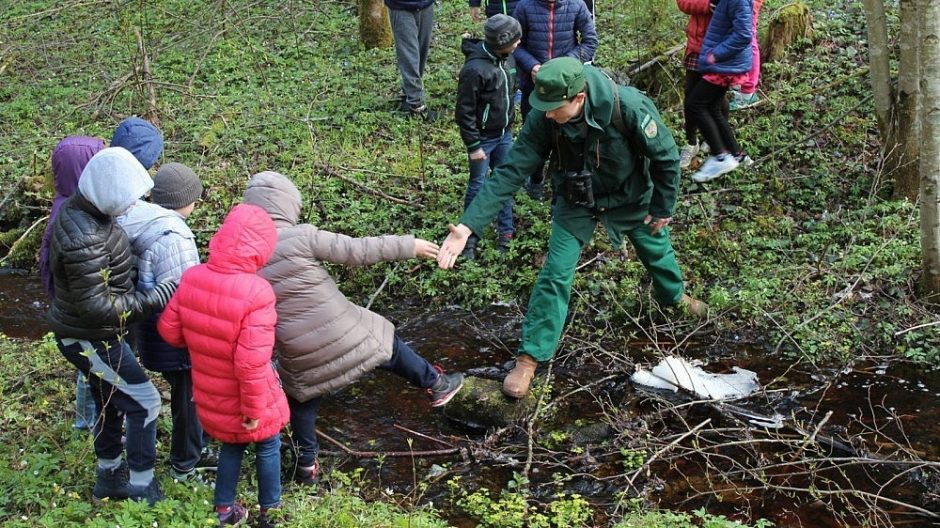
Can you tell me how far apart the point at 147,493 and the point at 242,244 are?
1.55 m

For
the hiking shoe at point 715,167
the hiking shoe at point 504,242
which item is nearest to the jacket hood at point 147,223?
the hiking shoe at point 504,242

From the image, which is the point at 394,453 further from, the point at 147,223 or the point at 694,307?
the point at 694,307

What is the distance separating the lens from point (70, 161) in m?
4.41

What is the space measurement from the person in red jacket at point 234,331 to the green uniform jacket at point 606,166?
1.69 meters

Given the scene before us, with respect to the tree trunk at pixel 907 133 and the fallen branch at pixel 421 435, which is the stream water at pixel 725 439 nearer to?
the fallen branch at pixel 421 435

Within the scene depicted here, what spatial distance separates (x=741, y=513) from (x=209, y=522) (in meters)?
2.74

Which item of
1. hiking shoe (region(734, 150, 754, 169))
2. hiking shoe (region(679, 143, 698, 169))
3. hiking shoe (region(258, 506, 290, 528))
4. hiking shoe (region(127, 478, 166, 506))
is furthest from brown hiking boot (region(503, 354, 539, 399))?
hiking shoe (region(734, 150, 754, 169))

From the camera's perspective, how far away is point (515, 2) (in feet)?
27.8

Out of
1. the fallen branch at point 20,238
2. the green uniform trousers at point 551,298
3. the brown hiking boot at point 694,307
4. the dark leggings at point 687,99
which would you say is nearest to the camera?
the green uniform trousers at point 551,298

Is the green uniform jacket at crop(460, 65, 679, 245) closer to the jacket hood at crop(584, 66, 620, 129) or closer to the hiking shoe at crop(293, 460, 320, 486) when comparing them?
the jacket hood at crop(584, 66, 620, 129)

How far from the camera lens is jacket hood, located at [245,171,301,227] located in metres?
4.42

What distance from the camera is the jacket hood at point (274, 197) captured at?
4.42 metres

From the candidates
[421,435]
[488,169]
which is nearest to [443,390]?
[421,435]

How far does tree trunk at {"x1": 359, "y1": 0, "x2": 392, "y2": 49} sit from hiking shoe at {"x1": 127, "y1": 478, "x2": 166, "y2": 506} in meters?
8.38
